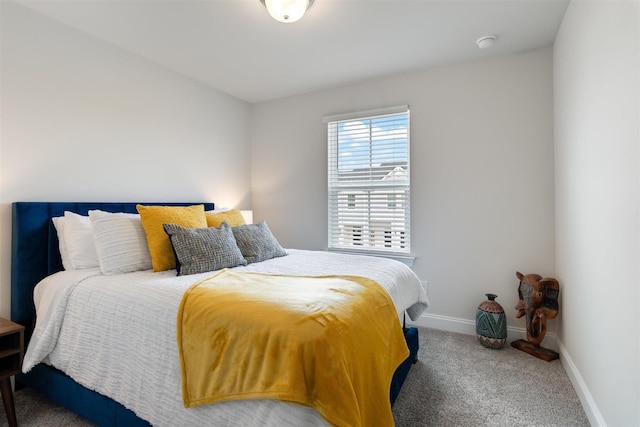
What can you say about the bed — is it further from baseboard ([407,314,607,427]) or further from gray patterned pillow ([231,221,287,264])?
baseboard ([407,314,607,427])

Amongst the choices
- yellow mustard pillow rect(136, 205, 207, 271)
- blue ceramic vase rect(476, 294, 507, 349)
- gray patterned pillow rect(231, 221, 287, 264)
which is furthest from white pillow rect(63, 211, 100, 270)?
blue ceramic vase rect(476, 294, 507, 349)

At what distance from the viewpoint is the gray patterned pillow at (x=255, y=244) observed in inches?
90.0

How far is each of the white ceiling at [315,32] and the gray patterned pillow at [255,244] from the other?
1.51 m

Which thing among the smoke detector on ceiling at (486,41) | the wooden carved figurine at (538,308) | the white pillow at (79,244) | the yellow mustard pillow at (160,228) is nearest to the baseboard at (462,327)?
the wooden carved figurine at (538,308)

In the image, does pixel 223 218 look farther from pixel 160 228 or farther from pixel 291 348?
pixel 291 348

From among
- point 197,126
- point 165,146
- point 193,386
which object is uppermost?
point 197,126

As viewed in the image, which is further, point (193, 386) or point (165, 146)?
point (165, 146)

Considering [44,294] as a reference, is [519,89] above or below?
above

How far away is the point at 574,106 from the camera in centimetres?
196

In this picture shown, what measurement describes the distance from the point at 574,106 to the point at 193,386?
2637mm

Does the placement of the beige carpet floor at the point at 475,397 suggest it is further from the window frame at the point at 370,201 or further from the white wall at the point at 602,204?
the window frame at the point at 370,201

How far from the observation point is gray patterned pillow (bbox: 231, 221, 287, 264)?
2285 millimetres

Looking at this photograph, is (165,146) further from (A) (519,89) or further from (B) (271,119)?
(A) (519,89)

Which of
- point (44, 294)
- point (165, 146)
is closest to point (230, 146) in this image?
point (165, 146)
